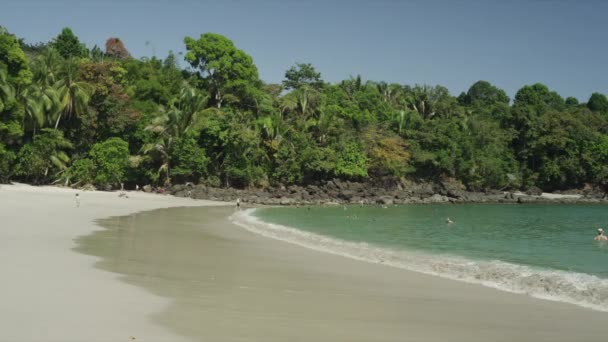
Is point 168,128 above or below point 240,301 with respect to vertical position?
above

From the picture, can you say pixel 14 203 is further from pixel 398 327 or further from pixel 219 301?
pixel 398 327

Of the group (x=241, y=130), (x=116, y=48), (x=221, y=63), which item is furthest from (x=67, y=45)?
(x=241, y=130)

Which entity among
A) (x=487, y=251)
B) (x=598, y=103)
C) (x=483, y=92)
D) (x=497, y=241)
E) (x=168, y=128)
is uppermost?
(x=483, y=92)

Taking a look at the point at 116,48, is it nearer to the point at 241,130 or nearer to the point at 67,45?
the point at 67,45

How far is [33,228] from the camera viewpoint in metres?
17.6

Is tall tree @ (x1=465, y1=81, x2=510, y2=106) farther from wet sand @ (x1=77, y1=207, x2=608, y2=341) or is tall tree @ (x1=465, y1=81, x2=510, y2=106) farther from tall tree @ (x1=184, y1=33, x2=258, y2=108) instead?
wet sand @ (x1=77, y1=207, x2=608, y2=341)

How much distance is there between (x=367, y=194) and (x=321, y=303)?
46.4 m

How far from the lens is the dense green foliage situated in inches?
1800

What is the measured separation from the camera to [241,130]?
50156 mm

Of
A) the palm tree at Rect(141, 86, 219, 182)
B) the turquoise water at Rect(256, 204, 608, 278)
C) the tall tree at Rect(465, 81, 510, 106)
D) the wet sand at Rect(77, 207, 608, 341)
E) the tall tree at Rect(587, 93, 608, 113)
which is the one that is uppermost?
the tall tree at Rect(465, 81, 510, 106)

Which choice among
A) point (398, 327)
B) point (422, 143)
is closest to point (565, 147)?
point (422, 143)

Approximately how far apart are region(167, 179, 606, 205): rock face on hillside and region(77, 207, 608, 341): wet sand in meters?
33.8

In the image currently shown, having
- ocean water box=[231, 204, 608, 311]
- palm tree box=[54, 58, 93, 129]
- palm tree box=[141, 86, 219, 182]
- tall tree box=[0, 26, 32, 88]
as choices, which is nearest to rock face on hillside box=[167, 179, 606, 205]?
palm tree box=[141, 86, 219, 182]

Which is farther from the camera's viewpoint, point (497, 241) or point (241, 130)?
point (241, 130)
